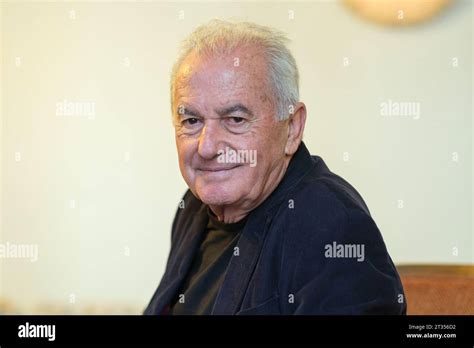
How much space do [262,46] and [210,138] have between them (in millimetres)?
198

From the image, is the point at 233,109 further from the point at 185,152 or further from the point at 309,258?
the point at 309,258

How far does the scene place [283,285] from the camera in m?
1.22

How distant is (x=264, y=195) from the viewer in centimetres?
137

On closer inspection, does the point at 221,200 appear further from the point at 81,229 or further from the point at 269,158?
the point at 81,229

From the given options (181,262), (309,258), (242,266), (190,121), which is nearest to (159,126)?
(181,262)

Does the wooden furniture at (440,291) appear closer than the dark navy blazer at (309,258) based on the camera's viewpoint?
No

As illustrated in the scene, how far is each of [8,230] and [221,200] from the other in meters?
1.23

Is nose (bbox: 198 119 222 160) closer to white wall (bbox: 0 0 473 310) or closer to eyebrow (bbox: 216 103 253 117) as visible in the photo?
eyebrow (bbox: 216 103 253 117)

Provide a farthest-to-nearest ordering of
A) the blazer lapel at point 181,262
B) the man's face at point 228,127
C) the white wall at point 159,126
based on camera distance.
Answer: the white wall at point 159,126 < the blazer lapel at point 181,262 < the man's face at point 228,127

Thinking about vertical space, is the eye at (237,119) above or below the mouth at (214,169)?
above

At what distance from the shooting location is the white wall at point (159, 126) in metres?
2.04

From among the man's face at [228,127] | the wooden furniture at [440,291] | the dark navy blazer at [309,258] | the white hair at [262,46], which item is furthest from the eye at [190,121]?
the wooden furniture at [440,291]

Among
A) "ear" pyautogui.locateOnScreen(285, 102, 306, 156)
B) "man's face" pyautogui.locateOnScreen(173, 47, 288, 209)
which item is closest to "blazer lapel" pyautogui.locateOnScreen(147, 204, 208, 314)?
"man's face" pyautogui.locateOnScreen(173, 47, 288, 209)

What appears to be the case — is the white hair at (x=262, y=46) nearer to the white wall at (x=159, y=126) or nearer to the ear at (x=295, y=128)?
the ear at (x=295, y=128)
